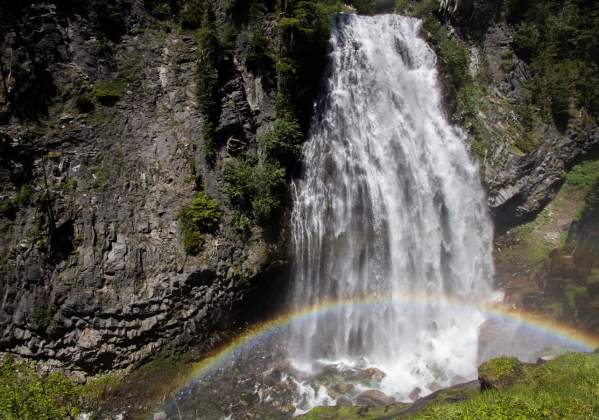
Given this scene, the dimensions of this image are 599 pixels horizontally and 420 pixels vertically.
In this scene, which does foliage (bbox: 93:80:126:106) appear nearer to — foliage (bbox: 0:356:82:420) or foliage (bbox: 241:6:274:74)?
foliage (bbox: 241:6:274:74)

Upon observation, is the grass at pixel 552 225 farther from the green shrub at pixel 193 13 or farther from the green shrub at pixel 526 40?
the green shrub at pixel 193 13

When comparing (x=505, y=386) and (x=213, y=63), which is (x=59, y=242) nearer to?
(x=213, y=63)

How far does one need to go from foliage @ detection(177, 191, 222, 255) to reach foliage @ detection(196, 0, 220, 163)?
2.19 metres

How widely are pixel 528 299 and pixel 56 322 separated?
74.6 feet

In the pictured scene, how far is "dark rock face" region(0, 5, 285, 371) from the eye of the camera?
1556 cm

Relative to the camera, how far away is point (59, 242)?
633 inches

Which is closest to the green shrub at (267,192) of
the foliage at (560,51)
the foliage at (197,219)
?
the foliage at (197,219)

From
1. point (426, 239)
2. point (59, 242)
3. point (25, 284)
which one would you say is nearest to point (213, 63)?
point (59, 242)

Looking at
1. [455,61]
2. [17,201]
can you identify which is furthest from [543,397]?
[455,61]

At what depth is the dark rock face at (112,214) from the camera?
1556cm

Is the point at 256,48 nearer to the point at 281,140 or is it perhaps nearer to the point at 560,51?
the point at 281,140

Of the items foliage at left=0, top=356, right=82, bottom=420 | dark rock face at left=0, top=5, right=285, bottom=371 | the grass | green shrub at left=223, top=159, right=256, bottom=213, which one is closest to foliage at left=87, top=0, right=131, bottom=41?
dark rock face at left=0, top=5, right=285, bottom=371

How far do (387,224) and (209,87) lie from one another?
11022 millimetres

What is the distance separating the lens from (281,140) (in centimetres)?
1886
